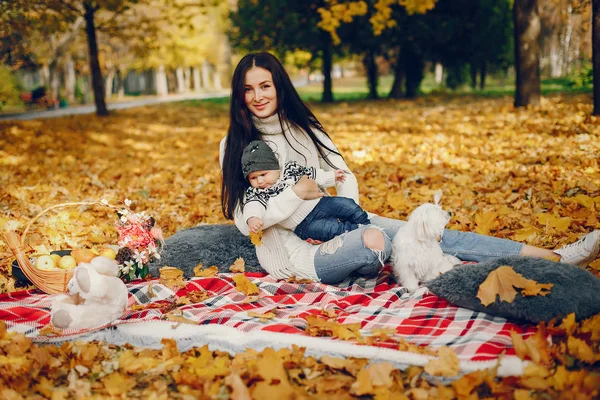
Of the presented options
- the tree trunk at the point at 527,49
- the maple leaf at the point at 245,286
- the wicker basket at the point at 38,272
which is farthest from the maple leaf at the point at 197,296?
the tree trunk at the point at 527,49

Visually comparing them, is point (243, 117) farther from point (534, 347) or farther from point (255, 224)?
point (534, 347)

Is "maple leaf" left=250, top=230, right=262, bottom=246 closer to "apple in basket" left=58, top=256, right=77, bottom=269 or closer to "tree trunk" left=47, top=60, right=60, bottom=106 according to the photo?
"apple in basket" left=58, top=256, right=77, bottom=269

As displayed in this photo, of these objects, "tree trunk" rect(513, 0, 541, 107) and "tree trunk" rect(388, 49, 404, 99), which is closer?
"tree trunk" rect(513, 0, 541, 107)

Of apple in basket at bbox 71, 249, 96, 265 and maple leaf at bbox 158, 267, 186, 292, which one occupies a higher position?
apple in basket at bbox 71, 249, 96, 265

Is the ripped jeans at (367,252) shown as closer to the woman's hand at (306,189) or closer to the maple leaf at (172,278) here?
the woman's hand at (306,189)

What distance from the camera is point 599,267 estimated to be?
3.26 meters

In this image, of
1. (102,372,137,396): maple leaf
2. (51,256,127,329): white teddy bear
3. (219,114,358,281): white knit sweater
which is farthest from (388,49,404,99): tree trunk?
(102,372,137,396): maple leaf

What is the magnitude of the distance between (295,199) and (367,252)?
21.4 inches

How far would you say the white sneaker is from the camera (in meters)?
3.11

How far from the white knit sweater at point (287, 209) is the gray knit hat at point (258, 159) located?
224mm

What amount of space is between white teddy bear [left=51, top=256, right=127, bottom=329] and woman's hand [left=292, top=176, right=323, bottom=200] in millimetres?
1156

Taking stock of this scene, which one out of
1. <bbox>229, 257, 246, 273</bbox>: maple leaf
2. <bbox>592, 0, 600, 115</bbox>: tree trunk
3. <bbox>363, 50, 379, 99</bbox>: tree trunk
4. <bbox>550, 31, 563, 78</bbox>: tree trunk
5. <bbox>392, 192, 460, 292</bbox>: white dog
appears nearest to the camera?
<bbox>392, 192, 460, 292</bbox>: white dog

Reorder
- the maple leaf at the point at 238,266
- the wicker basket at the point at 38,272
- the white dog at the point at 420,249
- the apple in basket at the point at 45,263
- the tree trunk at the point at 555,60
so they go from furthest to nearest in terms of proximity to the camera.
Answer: the tree trunk at the point at 555,60
the maple leaf at the point at 238,266
the apple in basket at the point at 45,263
the wicker basket at the point at 38,272
the white dog at the point at 420,249

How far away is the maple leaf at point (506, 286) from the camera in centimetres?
267
